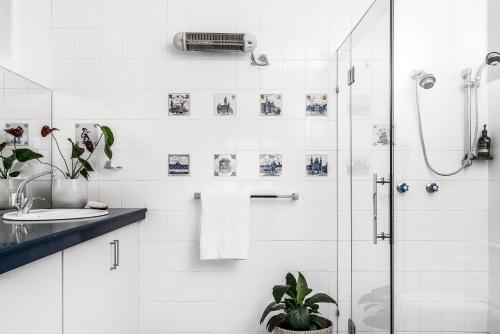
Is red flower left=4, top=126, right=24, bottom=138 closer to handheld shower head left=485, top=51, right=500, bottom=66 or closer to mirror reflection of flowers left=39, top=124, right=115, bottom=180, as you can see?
mirror reflection of flowers left=39, top=124, right=115, bottom=180

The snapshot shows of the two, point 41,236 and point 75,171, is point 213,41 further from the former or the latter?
point 41,236

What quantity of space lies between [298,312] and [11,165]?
1.54 metres

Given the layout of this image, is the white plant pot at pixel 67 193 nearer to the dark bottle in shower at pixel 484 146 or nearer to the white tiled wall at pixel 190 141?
the white tiled wall at pixel 190 141

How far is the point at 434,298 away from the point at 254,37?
158cm

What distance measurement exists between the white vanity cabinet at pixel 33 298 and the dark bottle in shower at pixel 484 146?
52.1 inches

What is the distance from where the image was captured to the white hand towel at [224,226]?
7.20 ft

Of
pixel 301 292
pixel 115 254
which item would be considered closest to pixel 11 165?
pixel 115 254

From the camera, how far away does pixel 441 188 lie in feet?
4.33

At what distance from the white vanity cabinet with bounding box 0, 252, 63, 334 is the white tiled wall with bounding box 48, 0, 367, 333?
106 centimetres

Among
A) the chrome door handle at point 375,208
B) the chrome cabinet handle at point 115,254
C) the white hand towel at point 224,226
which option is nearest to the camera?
the chrome door handle at point 375,208

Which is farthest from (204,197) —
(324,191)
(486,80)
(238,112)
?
(486,80)

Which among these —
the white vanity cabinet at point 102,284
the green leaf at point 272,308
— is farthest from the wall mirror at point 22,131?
the green leaf at point 272,308

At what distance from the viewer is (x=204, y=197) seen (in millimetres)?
2232

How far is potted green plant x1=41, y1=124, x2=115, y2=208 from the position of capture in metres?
2.11
